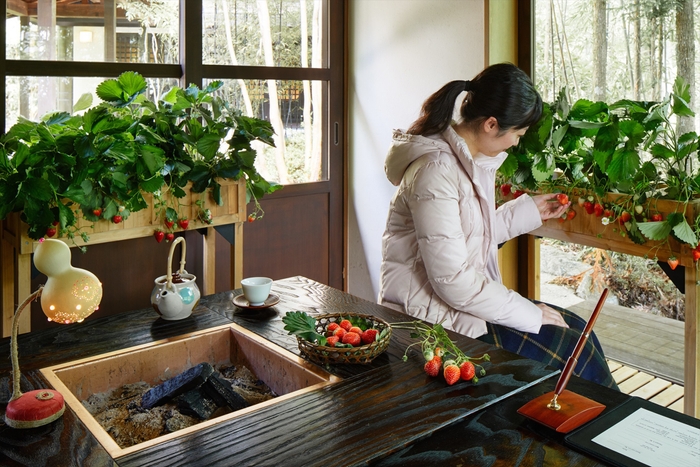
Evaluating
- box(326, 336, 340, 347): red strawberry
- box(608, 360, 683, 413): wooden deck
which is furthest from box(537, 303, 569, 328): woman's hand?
box(326, 336, 340, 347): red strawberry

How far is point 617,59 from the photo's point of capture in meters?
A: 2.64

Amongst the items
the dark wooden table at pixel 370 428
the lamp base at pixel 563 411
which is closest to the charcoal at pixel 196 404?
the dark wooden table at pixel 370 428

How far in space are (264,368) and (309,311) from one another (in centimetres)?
27

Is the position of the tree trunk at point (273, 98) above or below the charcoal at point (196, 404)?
above

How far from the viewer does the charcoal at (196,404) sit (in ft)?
5.21

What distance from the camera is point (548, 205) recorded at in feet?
8.29

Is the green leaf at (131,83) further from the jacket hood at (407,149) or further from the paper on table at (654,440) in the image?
the paper on table at (654,440)

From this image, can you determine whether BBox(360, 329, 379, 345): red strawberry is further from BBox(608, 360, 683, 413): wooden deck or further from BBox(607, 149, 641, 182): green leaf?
BBox(608, 360, 683, 413): wooden deck

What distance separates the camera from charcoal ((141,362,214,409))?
1615mm

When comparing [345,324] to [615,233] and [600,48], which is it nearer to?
[615,233]

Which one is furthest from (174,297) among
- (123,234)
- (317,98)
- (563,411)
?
(317,98)

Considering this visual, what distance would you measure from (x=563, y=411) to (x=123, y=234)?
1773 millimetres

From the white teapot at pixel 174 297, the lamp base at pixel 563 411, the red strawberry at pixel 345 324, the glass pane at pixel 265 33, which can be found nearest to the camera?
the lamp base at pixel 563 411

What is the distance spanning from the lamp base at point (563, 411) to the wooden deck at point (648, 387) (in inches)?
53.5
